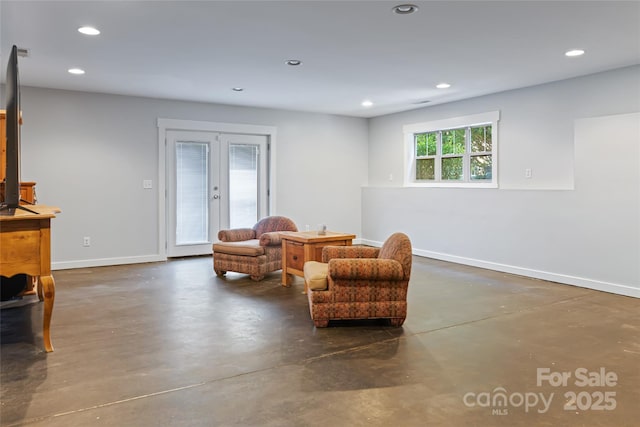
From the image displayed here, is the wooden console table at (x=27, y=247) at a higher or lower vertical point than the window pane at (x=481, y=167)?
lower

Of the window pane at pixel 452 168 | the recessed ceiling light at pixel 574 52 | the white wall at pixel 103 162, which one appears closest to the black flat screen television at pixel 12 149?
the white wall at pixel 103 162

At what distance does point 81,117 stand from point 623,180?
21.9 ft

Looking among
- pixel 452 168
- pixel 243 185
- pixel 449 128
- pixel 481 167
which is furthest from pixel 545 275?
pixel 243 185

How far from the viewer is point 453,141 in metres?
7.38

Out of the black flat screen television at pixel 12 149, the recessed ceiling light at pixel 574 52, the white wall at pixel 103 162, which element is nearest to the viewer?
the black flat screen television at pixel 12 149

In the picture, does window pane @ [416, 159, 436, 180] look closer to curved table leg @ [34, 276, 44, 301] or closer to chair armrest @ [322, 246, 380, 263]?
chair armrest @ [322, 246, 380, 263]

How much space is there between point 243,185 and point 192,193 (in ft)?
2.79

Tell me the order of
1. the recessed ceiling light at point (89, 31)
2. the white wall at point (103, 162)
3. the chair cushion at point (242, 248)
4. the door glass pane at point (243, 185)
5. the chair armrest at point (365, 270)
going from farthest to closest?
the door glass pane at point (243, 185) < the white wall at point (103, 162) < the chair cushion at point (242, 248) < the recessed ceiling light at point (89, 31) < the chair armrest at point (365, 270)

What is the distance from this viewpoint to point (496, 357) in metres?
3.13

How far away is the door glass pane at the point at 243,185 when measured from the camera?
7.58 m

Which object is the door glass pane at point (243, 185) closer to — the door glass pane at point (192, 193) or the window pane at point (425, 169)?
the door glass pane at point (192, 193)

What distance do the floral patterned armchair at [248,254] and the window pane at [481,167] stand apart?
292 centimetres

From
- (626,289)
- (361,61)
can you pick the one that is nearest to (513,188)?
(626,289)

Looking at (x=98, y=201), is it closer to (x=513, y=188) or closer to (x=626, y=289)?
(x=513, y=188)
